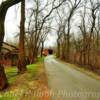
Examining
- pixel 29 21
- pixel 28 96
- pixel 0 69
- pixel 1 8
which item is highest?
pixel 29 21

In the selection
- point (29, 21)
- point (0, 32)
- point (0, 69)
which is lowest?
point (0, 69)

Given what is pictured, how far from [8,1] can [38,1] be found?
89.5ft

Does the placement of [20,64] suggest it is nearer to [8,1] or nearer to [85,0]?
[8,1]

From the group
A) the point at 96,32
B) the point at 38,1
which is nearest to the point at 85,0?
the point at 38,1

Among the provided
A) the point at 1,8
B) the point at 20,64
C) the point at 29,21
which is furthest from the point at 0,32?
the point at 29,21

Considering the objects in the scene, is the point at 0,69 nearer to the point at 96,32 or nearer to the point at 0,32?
the point at 0,32

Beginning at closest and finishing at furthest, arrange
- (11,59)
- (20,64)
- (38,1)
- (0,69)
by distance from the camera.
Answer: (0,69) < (20,64) < (38,1) < (11,59)

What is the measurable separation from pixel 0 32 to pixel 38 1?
1085 inches

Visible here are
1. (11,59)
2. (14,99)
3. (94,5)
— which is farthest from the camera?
(11,59)

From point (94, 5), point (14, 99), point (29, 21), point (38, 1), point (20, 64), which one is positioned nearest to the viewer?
point (14, 99)

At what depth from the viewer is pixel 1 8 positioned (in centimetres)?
1326

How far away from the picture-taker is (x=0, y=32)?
43.6 ft

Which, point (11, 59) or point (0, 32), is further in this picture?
point (11, 59)

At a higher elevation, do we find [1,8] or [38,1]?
[38,1]
